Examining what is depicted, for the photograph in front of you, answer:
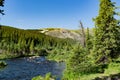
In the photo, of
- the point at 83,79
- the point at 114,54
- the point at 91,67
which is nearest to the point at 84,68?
the point at 91,67

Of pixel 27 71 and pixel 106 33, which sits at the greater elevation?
pixel 106 33

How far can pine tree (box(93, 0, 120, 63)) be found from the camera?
4556 cm

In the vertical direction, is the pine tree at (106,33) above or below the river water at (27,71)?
above

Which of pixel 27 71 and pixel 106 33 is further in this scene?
pixel 27 71

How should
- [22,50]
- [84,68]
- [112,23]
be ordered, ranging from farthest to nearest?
[22,50] < [112,23] < [84,68]

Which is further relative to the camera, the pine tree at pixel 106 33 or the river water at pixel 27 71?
the river water at pixel 27 71

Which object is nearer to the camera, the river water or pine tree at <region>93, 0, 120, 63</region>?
pine tree at <region>93, 0, 120, 63</region>

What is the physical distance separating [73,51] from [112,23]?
8.63 metres

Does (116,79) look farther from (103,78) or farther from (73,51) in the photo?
(73,51)

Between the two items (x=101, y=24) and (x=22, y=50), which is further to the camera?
(x=22, y=50)

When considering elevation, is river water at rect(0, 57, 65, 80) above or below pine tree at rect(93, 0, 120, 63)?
below

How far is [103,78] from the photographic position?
32688 mm

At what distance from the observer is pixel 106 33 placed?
46.1 metres

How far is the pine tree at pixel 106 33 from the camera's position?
45.6 m
